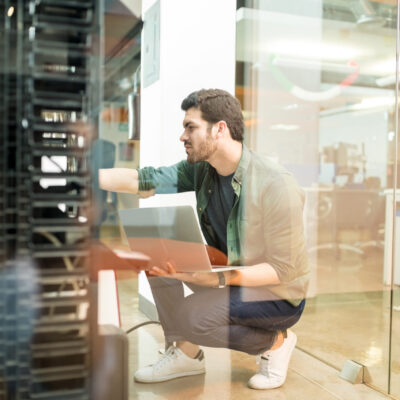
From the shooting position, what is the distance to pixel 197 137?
117 centimetres

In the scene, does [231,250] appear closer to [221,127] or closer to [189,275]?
[189,275]

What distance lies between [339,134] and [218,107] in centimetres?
381

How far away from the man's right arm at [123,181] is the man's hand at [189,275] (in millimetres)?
175

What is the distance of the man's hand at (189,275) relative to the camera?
1.04m

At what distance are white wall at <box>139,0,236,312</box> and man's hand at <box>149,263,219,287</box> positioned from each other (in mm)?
44

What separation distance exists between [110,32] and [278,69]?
3333 mm

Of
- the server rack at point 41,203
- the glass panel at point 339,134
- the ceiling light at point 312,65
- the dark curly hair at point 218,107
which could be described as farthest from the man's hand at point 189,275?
the ceiling light at point 312,65

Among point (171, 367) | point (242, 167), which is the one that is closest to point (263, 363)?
point (171, 367)

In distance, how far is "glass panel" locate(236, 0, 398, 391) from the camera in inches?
112

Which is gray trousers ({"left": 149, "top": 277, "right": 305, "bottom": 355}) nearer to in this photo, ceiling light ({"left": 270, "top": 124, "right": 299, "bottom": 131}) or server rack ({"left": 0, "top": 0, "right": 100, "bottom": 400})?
server rack ({"left": 0, "top": 0, "right": 100, "bottom": 400})

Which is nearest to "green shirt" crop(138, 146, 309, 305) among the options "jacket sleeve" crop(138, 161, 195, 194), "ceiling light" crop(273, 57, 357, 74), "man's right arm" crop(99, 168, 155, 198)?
"jacket sleeve" crop(138, 161, 195, 194)

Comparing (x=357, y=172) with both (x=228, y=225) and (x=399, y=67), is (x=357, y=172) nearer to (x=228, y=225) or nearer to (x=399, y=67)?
(x=399, y=67)

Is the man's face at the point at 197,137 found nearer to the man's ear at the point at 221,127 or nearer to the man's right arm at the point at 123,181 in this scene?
the man's ear at the point at 221,127

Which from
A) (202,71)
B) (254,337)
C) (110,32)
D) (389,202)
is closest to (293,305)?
(254,337)
